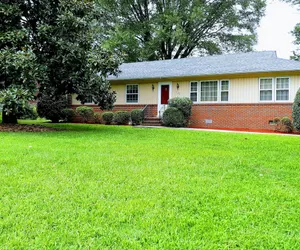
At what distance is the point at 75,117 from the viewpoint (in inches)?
746

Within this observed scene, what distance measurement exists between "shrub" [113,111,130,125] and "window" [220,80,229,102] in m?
5.63

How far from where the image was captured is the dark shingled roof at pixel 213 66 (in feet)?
46.4

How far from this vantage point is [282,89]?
14070mm

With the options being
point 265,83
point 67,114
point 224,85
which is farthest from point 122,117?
point 265,83

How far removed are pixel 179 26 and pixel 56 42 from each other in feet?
57.7

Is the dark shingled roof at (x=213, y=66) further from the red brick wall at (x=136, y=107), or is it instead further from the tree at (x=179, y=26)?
A: the tree at (x=179, y=26)

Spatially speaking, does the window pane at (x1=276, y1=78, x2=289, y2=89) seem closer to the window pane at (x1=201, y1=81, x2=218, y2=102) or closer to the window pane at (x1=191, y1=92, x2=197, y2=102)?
the window pane at (x1=201, y1=81, x2=218, y2=102)

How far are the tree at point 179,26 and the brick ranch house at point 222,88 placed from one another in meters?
8.32

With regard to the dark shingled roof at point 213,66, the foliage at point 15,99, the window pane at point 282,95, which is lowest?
the foliage at point 15,99

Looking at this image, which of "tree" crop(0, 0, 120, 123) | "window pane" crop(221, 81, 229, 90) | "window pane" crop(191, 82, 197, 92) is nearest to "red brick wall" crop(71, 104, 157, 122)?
"window pane" crop(191, 82, 197, 92)

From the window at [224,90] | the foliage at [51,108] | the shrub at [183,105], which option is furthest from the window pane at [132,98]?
the window at [224,90]

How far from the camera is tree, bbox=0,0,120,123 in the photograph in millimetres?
9641

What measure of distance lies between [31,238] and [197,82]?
1481 centimetres

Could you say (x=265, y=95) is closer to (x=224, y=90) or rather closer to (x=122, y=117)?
(x=224, y=90)
